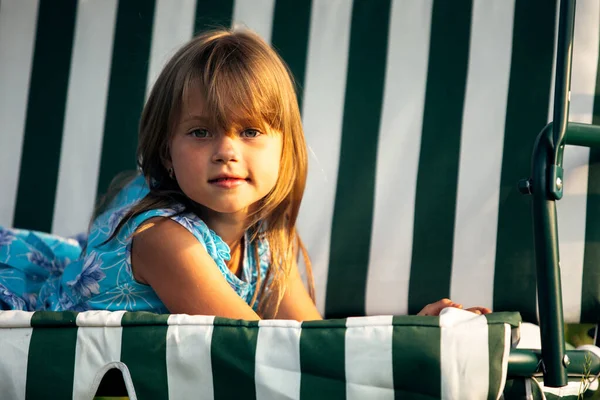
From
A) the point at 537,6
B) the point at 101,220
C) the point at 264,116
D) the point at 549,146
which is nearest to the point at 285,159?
the point at 264,116

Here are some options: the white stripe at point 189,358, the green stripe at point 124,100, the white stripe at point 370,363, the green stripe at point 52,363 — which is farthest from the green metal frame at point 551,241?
the green stripe at point 124,100

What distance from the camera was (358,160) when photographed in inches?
81.5

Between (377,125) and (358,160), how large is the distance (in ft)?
0.33

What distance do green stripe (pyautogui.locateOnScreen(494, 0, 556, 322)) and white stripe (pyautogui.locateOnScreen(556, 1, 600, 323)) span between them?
7cm

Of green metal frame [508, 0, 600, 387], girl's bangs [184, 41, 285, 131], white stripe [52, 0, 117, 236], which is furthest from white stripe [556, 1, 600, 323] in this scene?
white stripe [52, 0, 117, 236]

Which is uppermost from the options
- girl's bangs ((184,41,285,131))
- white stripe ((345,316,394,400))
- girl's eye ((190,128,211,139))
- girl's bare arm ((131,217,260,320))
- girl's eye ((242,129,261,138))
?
girl's bangs ((184,41,285,131))

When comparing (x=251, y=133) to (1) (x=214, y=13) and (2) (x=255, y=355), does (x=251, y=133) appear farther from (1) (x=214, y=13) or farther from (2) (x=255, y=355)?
(1) (x=214, y=13)

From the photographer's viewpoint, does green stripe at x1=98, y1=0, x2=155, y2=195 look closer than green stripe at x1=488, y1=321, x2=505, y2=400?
No

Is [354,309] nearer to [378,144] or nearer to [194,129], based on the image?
[378,144]

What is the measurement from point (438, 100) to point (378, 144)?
18 cm

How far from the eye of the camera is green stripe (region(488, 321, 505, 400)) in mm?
1131

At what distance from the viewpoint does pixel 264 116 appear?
159cm

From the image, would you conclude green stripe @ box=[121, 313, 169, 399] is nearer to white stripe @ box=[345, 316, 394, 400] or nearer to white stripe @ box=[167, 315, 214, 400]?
white stripe @ box=[167, 315, 214, 400]

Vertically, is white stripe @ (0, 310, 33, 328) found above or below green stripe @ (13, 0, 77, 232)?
below
